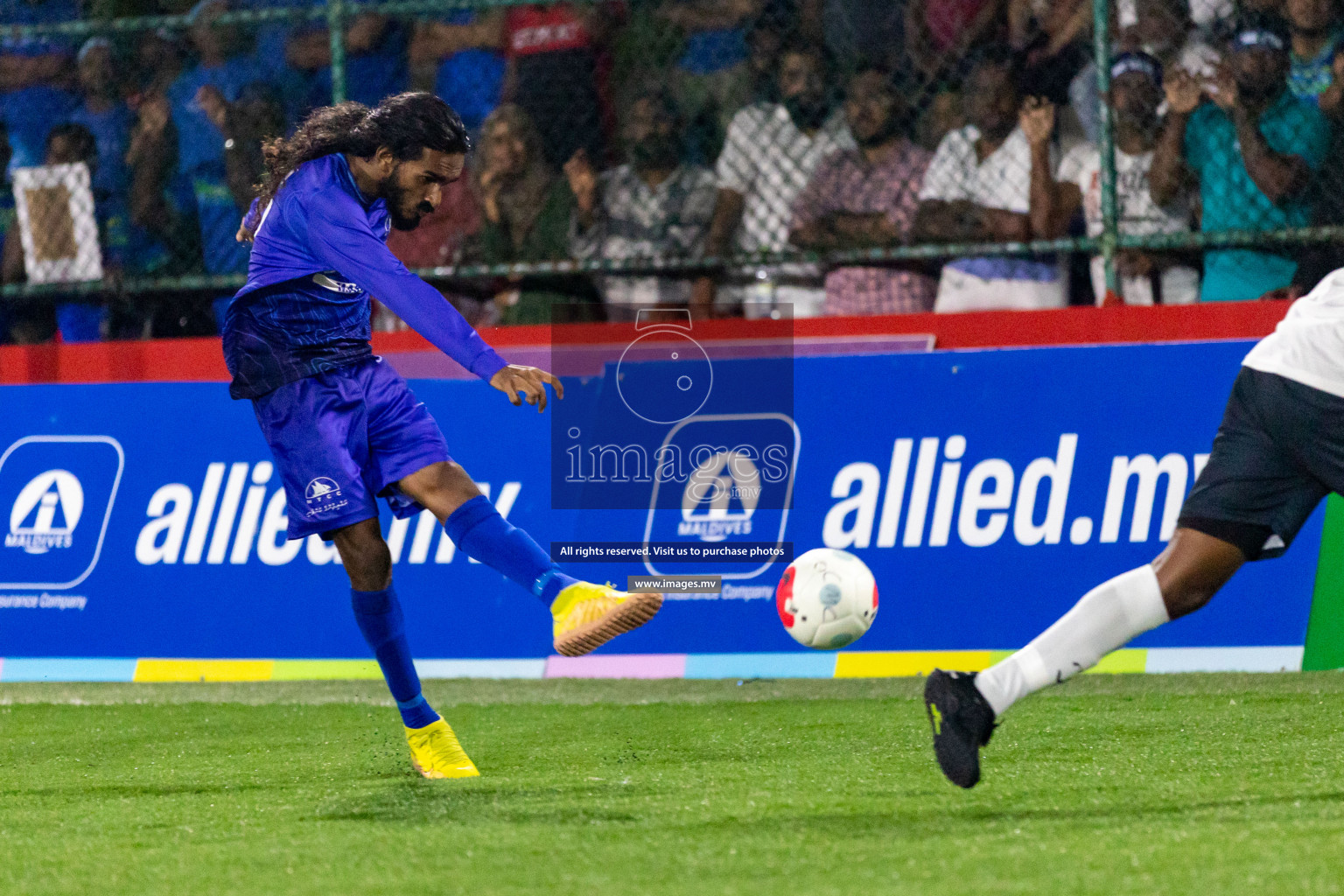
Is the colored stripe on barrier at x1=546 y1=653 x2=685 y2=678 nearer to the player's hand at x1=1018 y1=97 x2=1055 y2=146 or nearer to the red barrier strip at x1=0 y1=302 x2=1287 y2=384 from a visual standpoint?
the red barrier strip at x1=0 y1=302 x2=1287 y2=384

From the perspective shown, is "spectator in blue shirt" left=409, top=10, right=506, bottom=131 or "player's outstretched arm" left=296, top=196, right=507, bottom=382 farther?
"spectator in blue shirt" left=409, top=10, right=506, bottom=131

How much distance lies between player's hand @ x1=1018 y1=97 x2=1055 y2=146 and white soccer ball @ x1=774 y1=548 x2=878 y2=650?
3763 millimetres

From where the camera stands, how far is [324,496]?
5020 millimetres

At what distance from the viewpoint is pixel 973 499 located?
696 cm

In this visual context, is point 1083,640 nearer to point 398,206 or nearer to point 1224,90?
point 398,206

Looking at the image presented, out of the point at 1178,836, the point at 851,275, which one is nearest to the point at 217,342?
the point at 851,275

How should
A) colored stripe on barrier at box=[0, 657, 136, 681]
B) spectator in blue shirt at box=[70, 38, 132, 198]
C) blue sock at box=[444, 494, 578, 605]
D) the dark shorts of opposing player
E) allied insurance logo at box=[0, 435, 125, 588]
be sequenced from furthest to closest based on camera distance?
spectator in blue shirt at box=[70, 38, 132, 198]
allied insurance logo at box=[0, 435, 125, 588]
colored stripe on barrier at box=[0, 657, 136, 681]
blue sock at box=[444, 494, 578, 605]
the dark shorts of opposing player

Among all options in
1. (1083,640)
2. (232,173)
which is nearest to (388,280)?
(1083,640)

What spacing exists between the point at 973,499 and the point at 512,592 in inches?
79.4

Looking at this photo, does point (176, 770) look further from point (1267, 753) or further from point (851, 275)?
point (851, 275)

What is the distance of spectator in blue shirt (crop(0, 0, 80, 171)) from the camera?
31.4 ft

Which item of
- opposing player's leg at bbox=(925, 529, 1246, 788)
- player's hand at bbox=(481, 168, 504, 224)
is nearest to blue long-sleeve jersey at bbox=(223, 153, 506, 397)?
opposing player's leg at bbox=(925, 529, 1246, 788)

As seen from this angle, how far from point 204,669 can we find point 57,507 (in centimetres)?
108

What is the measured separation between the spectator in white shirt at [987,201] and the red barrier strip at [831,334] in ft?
1.57
